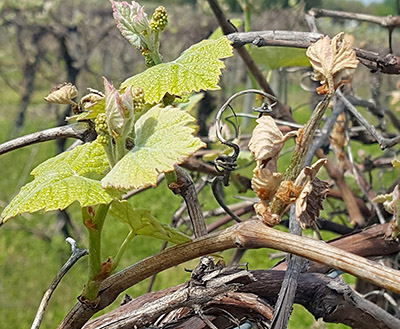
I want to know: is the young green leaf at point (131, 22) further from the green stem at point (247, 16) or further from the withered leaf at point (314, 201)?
the green stem at point (247, 16)

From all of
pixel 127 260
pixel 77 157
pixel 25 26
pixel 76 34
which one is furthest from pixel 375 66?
pixel 25 26

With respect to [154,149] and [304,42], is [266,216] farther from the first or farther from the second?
[304,42]

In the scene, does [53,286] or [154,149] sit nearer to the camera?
[154,149]

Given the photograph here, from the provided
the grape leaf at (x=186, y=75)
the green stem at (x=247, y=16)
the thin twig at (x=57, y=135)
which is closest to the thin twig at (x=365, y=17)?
the green stem at (x=247, y=16)

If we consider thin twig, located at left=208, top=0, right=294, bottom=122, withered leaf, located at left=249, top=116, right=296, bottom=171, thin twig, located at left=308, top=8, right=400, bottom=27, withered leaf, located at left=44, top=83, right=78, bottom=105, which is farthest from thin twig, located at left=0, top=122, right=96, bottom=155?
thin twig, located at left=308, top=8, right=400, bottom=27

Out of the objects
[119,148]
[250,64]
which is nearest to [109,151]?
[119,148]
